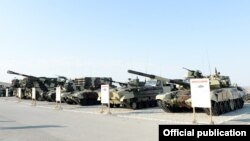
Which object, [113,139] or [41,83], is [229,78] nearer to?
A: [113,139]

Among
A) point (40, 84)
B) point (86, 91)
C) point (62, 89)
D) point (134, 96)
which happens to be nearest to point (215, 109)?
point (134, 96)

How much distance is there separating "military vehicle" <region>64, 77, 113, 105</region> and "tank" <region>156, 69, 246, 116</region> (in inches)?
380

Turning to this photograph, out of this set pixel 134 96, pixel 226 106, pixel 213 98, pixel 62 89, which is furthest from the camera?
pixel 62 89

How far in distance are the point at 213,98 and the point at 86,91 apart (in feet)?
49.6

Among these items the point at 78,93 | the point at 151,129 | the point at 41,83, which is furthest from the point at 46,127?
the point at 41,83

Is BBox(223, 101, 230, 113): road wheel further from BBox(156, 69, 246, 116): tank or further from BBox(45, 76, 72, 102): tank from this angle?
BBox(45, 76, 72, 102): tank

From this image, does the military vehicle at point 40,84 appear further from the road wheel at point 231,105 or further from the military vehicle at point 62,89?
the road wheel at point 231,105

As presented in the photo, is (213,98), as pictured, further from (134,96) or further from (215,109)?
(134,96)

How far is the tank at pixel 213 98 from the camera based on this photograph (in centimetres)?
2048

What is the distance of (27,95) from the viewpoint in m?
46.8

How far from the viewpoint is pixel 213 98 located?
64.3 feet

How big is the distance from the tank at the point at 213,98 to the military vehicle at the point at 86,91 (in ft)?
31.7


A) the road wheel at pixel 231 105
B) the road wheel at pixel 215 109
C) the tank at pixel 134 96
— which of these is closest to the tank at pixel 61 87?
the tank at pixel 134 96

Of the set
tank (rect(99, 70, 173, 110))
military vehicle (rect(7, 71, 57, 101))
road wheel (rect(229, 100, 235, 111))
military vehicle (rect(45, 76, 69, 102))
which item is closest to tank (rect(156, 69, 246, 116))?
road wheel (rect(229, 100, 235, 111))
